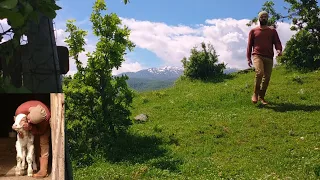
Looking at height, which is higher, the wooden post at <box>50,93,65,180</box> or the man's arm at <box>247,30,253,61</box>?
the man's arm at <box>247,30,253,61</box>

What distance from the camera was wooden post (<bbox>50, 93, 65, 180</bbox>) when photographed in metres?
1.92

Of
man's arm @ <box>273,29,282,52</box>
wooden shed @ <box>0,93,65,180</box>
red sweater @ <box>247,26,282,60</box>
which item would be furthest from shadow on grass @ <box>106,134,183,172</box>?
wooden shed @ <box>0,93,65,180</box>

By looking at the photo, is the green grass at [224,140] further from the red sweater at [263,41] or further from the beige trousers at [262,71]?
the red sweater at [263,41]

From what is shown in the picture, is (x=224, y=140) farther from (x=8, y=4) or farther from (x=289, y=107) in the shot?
(x=8, y=4)

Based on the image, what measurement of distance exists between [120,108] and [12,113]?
11770 millimetres

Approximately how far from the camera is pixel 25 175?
84.4 inches

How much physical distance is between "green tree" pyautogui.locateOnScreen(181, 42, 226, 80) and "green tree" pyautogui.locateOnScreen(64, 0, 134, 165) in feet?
54.6

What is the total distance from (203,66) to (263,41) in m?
13.2

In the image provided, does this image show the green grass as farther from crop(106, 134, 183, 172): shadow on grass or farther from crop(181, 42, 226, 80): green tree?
crop(181, 42, 226, 80): green tree

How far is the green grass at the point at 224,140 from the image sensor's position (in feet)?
35.4

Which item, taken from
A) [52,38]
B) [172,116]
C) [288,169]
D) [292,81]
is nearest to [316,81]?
[292,81]

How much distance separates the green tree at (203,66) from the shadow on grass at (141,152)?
1630 centimetres

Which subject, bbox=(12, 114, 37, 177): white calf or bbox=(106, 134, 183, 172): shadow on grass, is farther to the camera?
bbox=(106, 134, 183, 172): shadow on grass

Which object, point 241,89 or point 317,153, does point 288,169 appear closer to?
point 317,153
